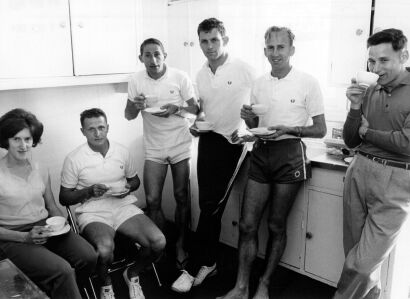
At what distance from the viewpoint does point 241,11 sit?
9.58 ft

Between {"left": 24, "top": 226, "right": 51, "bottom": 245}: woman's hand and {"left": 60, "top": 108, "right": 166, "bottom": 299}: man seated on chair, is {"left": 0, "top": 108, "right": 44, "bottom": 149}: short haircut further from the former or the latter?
{"left": 24, "top": 226, "right": 51, "bottom": 245}: woman's hand

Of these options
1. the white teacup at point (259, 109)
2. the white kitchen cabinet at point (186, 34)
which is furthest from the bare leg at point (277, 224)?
the white kitchen cabinet at point (186, 34)

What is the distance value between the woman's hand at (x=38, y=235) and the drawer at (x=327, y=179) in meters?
1.35

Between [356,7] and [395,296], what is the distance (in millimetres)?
1550

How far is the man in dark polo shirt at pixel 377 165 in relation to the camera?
170 centimetres

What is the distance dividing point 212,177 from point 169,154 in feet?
1.02

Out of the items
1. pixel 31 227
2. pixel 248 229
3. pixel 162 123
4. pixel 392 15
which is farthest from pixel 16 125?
pixel 392 15

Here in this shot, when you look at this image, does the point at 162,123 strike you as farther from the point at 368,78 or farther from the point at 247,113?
the point at 368,78

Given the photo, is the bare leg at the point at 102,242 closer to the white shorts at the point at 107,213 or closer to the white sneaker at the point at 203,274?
the white shorts at the point at 107,213

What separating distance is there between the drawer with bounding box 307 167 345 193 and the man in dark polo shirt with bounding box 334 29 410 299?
0.79 ft

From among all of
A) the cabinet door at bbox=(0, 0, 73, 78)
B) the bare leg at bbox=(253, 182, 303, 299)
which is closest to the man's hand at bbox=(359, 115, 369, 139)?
the bare leg at bbox=(253, 182, 303, 299)

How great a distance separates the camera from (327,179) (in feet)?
7.26

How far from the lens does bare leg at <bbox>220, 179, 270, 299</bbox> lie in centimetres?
221

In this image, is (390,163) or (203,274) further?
(203,274)
